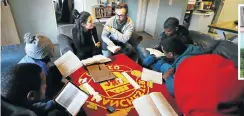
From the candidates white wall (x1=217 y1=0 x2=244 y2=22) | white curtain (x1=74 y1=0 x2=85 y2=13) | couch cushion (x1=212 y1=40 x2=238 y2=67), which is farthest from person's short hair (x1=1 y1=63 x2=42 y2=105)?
white wall (x1=217 y1=0 x2=244 y2=22)

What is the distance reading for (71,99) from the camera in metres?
0.87

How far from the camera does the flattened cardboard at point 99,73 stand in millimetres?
1291

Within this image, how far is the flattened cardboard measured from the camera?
1.29 m

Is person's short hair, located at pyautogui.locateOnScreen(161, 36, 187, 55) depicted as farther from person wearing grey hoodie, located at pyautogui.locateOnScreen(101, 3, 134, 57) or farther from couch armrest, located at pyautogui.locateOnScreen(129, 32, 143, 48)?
couch armrest, located at pyautogui.locateOnScreen(129, 32, 143, 48)

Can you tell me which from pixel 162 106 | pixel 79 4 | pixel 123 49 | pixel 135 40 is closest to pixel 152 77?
pixel 162 106

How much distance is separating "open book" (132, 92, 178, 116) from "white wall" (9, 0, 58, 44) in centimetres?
257

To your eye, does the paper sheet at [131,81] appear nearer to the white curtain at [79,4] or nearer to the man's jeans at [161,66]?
the man's jeans at [161,66]

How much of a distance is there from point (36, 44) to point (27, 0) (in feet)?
6.30

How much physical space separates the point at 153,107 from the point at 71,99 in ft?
1.56

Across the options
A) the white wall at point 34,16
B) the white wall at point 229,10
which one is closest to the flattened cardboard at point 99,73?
the white wall at point 34,16

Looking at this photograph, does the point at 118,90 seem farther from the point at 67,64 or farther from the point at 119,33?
the point at 119,33

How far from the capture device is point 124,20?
2150mm

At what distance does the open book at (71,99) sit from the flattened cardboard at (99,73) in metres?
0.38

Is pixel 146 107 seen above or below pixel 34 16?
below
